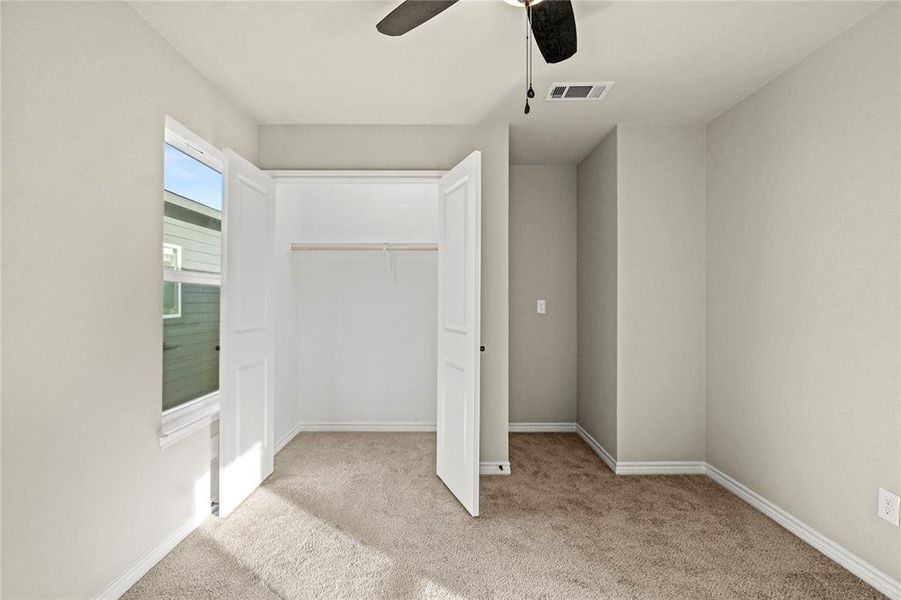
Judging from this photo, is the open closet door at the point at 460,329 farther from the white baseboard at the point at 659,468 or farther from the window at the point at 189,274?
the window at the point at 189,274

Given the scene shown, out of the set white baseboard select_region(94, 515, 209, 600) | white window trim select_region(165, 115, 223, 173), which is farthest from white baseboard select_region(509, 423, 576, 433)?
white window trim select_region(165, 115, 223, 173)

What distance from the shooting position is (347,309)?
4.44 meters

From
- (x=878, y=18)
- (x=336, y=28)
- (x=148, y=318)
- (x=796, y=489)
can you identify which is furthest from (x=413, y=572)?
(x=878, y=18)

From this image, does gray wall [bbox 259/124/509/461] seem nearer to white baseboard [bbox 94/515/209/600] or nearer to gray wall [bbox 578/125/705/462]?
gray wall [bbox 578/125/705/462]

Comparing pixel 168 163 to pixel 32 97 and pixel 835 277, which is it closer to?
pixel 32 97

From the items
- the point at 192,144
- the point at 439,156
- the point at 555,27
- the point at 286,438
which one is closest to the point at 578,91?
the point at 439,156

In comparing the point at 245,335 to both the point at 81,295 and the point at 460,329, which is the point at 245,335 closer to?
the point at 81,295

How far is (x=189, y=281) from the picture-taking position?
2738 millimetres

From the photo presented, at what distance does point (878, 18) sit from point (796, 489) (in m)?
2.25

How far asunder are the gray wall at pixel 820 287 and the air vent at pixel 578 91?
2.98ft

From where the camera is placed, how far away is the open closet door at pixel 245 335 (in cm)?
267

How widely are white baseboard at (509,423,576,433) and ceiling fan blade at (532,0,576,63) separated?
3.35m

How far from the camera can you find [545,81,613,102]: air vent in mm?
2799

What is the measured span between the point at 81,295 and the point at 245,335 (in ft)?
3.77
